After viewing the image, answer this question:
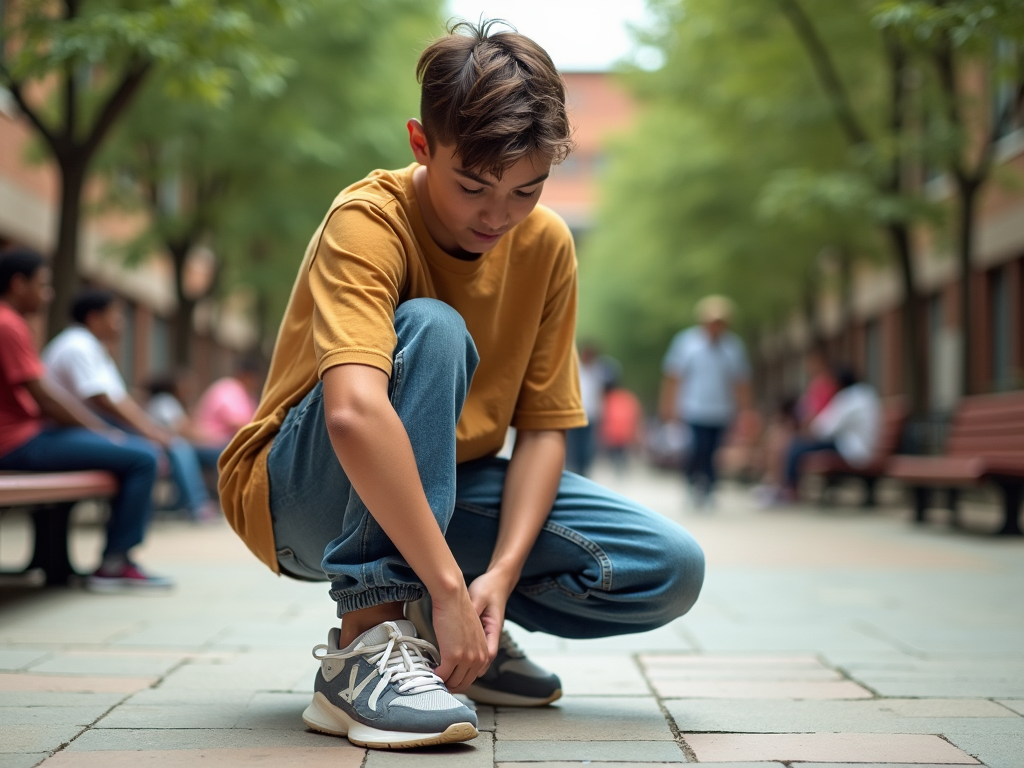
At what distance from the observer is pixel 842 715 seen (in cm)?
296

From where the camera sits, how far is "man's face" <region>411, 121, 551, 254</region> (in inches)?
99.7

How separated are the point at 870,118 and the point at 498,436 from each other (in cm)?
1378

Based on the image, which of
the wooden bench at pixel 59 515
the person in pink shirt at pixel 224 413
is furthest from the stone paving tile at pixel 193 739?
the person in pink shirt at pixel 224 413

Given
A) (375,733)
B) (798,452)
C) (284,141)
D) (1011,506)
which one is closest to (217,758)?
Answer: (375,733)

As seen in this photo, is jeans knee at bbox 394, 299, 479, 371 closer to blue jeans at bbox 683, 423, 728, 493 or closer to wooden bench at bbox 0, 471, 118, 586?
wooden bench at bbox 0, 471, 118, 586

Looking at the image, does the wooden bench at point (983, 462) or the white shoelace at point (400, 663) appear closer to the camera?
the white shoelace at point (400, 663)

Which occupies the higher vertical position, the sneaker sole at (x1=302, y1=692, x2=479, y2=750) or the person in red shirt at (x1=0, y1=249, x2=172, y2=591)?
the person in red shirt at (x1=0, y1=249, x2=172, y2=591)

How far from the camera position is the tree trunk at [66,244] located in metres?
9.70

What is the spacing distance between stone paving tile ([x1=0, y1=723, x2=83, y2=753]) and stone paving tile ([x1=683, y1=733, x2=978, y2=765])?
1.29 meters

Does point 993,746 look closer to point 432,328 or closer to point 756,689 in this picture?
point 756,689

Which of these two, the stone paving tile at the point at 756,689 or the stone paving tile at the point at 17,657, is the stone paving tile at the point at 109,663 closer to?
the stone paving tile at the point at 17,657

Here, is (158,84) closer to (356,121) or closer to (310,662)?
(356,121)

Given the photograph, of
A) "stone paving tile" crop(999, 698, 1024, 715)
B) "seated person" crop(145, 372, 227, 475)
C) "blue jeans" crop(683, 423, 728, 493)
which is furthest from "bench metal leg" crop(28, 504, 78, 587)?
"blue jeans" crop(683, 423, 728, 493)

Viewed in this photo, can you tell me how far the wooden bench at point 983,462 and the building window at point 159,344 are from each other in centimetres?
1723
